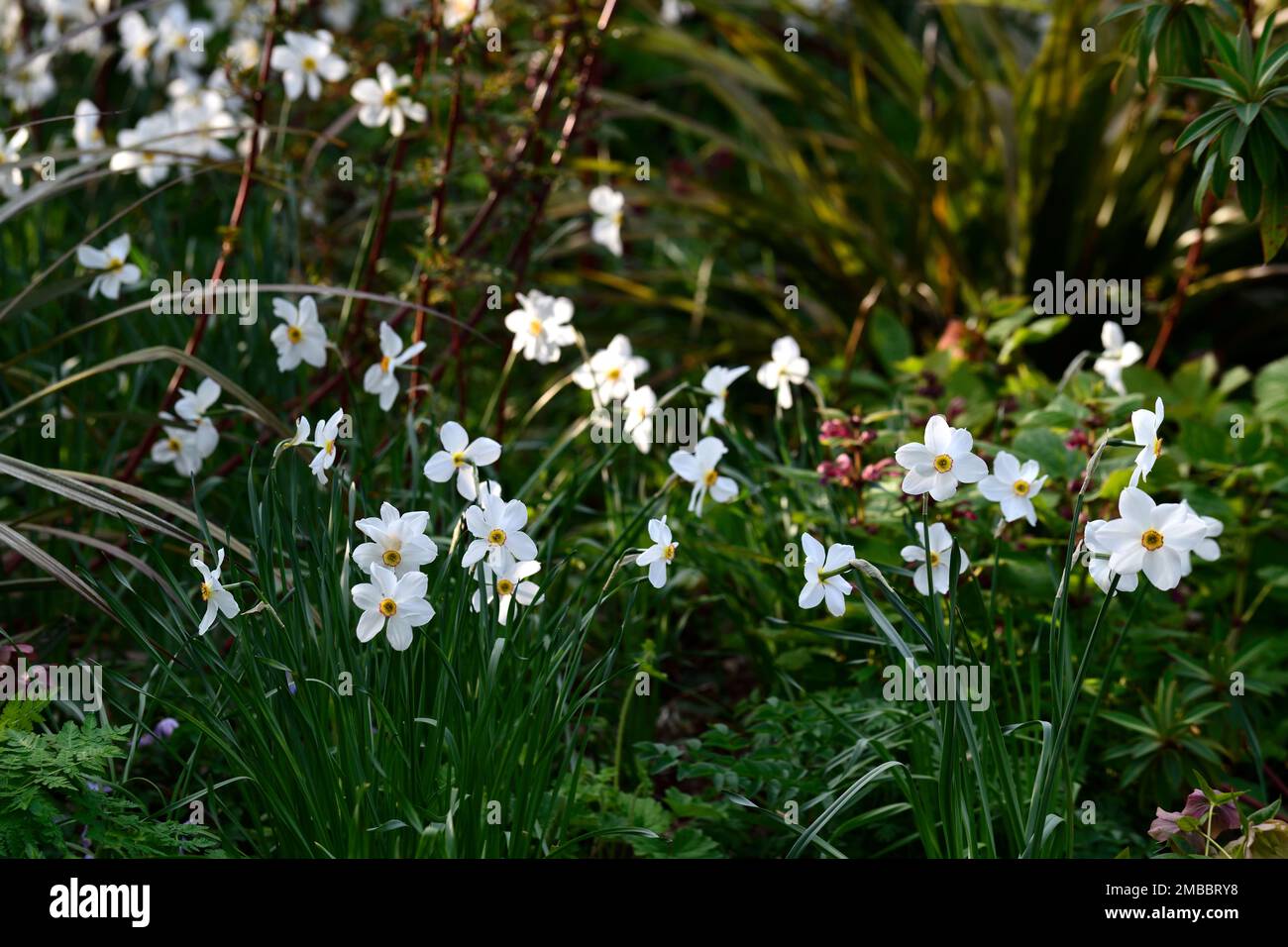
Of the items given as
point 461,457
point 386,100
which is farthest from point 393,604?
point 386,100

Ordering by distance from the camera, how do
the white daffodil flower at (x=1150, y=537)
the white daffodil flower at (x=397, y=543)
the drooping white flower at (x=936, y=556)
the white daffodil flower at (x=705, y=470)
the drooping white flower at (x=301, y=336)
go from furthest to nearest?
the drooping white flower at (x=301, y=336) → the white daffodil flower at (x=705, y=470) → the drooping white flower at (x=936, y=556) → the white daffodil flower at (x=397, y=543) → the white daffodil flower at (x=1150, y=537)

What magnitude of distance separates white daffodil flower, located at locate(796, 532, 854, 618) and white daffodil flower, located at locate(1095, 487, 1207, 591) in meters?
0.33

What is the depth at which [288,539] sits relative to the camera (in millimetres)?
1799

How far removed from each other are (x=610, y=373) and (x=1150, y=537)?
3.70 feet

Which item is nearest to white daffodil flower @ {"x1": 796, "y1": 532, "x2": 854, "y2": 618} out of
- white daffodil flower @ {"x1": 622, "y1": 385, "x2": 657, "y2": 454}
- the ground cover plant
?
the ground cover plant

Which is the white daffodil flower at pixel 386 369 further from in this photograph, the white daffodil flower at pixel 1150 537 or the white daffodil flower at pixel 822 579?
the white daffodil flower at pixel 1150 537

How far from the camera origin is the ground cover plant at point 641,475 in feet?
5.28

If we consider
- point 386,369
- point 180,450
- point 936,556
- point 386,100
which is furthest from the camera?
point 386,100

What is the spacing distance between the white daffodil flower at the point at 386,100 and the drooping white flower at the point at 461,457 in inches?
41.5

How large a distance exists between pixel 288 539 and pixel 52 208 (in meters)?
2.51

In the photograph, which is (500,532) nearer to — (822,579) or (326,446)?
(326,446)

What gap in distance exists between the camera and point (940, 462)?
1.60 metres

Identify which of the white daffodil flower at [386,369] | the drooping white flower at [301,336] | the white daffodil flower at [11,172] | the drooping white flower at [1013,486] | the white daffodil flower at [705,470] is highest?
the white daffodil flower at [11,172]

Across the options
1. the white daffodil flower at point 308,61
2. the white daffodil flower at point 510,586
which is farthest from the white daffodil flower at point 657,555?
the white daffodil flower at point 308,61
